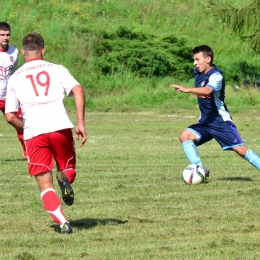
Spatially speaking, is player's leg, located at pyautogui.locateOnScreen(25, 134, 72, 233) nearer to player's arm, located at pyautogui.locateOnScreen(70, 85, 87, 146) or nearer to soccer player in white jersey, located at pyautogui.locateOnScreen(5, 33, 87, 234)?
soccer player in white jersey, located at pyautogui.locateOnScreen(5, 33, 87, 234)

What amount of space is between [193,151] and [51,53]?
71.0 feet

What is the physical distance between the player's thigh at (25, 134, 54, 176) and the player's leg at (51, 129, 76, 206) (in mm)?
69

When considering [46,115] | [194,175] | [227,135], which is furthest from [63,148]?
[227,135]

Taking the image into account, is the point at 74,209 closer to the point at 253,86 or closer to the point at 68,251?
the point at 68,251

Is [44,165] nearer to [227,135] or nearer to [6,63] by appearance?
[227,135]

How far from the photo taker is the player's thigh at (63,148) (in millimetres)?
7043

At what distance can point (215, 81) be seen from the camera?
1044 cm

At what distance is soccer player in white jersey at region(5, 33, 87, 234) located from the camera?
7.02 metres

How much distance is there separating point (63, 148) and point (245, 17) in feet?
72.4

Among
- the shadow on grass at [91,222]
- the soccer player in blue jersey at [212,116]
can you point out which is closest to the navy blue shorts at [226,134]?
the soccer player in blue jersey at [212,116]

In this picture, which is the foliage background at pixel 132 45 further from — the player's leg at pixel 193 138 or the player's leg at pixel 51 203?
the player's leg at pixel 51 203

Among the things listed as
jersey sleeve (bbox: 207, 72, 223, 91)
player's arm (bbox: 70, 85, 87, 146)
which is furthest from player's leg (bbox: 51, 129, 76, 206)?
jersey sleeve (bbox: 207, 72, 223, 91)

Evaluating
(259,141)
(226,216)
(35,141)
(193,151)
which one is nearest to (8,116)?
(35,141)

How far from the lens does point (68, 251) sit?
6355 millimetres
